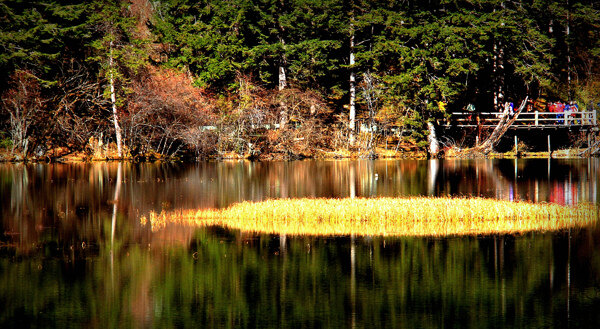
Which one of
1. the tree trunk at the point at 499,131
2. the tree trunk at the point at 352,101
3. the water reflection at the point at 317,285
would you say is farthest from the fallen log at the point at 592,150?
the water reflection at the point at 317,285

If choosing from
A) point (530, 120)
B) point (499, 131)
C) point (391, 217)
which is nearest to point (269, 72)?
point (499, 131)

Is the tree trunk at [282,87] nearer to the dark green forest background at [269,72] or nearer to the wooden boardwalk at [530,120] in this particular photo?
the dark green forest background at [269,72]

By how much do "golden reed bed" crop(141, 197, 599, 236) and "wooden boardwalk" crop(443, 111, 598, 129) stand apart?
29.2m

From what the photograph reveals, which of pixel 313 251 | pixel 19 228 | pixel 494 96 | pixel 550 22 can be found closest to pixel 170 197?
pixel 19 228

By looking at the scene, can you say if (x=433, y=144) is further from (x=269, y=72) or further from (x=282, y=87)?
(x=269, y=72)

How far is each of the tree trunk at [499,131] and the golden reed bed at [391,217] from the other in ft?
94.3

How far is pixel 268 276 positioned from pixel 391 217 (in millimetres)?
8132

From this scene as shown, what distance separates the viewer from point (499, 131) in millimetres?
53125

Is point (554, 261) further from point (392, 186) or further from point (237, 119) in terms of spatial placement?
point (237, 119)

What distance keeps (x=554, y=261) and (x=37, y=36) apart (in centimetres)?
4225

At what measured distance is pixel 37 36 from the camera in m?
48.9

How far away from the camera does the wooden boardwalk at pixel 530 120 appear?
171ft

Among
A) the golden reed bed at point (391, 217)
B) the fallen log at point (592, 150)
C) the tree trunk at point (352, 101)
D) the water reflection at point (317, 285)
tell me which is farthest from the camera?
the tree trunk at point (352, 101)

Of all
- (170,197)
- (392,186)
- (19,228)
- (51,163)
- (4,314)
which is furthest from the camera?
(51,163)
